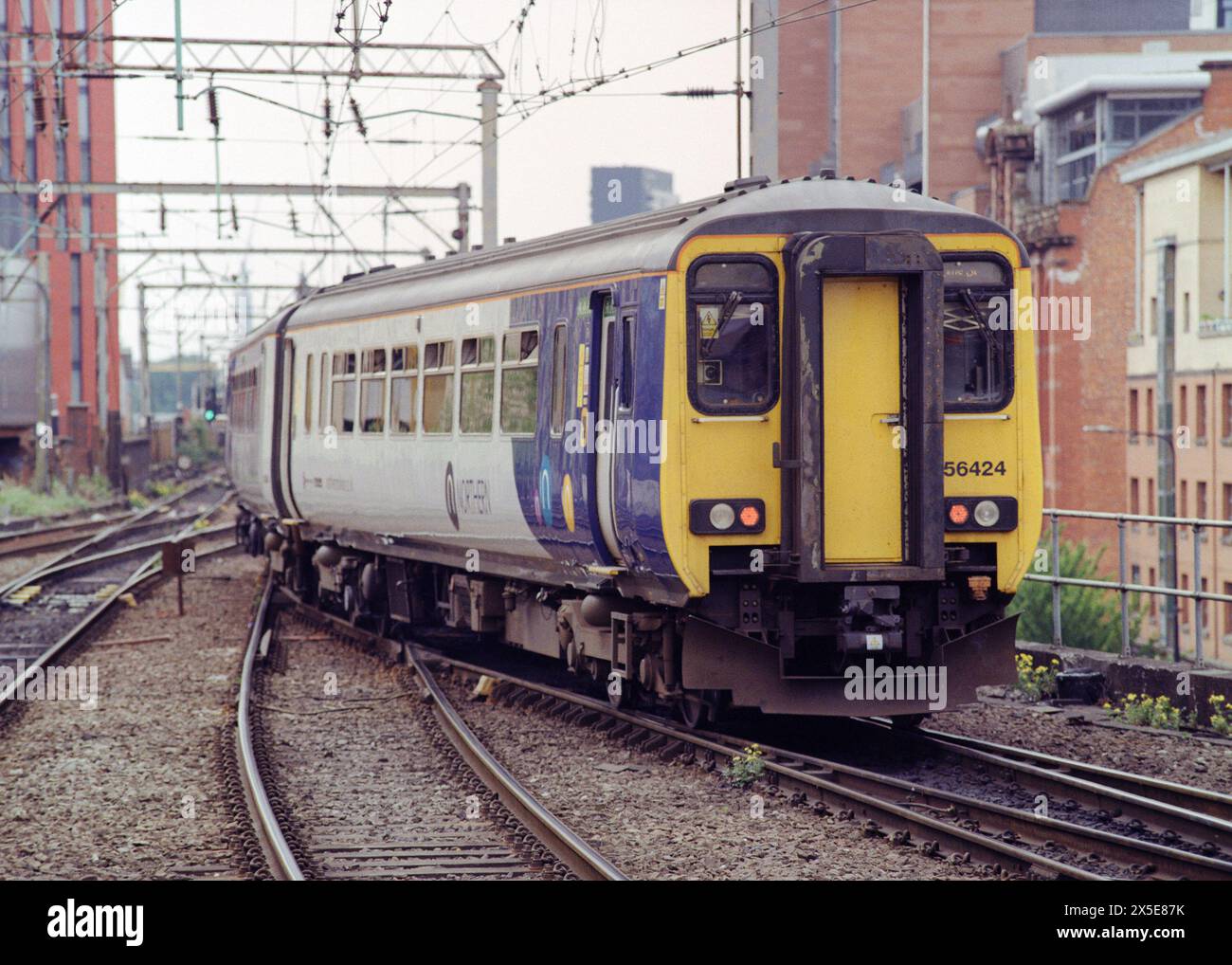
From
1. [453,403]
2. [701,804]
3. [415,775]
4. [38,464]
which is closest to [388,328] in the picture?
[453,403]

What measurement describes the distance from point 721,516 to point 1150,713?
3.53 metres

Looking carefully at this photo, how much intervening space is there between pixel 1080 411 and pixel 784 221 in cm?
4679

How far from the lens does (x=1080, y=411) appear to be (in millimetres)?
55281

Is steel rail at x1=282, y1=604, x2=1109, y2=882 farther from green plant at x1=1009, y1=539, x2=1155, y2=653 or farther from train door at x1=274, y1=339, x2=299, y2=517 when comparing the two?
green plant at x1=1009, y1=539, x2=1155, y2=653

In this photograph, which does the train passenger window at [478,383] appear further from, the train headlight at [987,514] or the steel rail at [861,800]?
the train headlight at [987,514]

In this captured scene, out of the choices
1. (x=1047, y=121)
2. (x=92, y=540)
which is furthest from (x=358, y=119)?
(x=1047, y=121)

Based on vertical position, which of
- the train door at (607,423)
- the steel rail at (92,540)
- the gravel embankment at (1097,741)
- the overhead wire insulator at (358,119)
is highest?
the overhead wire insulator at (358,119)

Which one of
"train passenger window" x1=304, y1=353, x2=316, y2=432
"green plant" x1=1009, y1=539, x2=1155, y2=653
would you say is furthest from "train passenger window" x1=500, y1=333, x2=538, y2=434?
"green plant" x1=1009, y1=539, x2=1155, y2=653

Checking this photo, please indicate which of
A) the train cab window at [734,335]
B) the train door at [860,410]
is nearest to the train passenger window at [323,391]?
the train cab window at [734,335]

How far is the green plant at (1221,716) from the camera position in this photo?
1133 cm

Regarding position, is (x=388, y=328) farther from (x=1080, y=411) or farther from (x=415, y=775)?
(x=1080, y=411)

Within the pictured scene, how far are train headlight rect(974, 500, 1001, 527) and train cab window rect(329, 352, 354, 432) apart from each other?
25.7 ft

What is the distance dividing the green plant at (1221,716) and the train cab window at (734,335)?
3.66m

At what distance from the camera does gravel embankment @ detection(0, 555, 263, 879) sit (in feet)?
29.0
